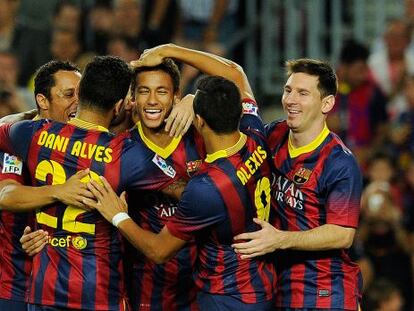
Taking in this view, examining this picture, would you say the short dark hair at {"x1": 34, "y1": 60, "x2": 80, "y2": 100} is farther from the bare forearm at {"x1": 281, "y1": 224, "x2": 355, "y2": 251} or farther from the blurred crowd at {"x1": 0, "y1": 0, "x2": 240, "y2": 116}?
the blurred crowd at {"x1": 0, "y1": 0, "x2": 240, "y2": 116}

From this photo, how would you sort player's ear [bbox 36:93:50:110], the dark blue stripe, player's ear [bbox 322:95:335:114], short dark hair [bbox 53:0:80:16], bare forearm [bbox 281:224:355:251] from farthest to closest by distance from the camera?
short dark hair [bbox 53:0:80:16] < player's ear [bbox 36:93:50:110] < player's ear [bbox 322:95:335:114] < the dark blue stripe < bare forearm [bbox 281:224:355:251]

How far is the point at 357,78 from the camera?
12469 millimetres

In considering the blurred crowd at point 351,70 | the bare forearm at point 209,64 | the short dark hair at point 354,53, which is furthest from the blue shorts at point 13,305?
the short dark hair at point 354,53

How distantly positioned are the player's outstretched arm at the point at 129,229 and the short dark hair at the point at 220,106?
71 cm

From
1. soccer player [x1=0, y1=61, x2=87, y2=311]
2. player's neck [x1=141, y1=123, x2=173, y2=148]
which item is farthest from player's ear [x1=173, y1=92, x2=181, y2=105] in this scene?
soccer player [x1=0, y1=61, x2=87, y2=311]

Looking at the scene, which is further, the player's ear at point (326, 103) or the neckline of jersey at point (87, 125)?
the player's ear at point (326, 103)

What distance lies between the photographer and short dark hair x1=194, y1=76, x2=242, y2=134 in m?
6.69

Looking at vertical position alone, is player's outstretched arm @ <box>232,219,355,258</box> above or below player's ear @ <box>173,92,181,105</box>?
below

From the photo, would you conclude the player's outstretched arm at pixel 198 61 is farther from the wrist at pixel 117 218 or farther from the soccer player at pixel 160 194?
the wrist at pixel 117 218

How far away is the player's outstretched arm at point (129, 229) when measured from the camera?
21.9 feet

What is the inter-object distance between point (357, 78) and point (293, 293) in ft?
19.2

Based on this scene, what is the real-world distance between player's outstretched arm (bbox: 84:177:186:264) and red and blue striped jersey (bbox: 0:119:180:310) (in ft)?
0.30

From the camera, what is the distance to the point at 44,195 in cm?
668

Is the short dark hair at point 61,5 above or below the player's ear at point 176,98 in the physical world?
above
